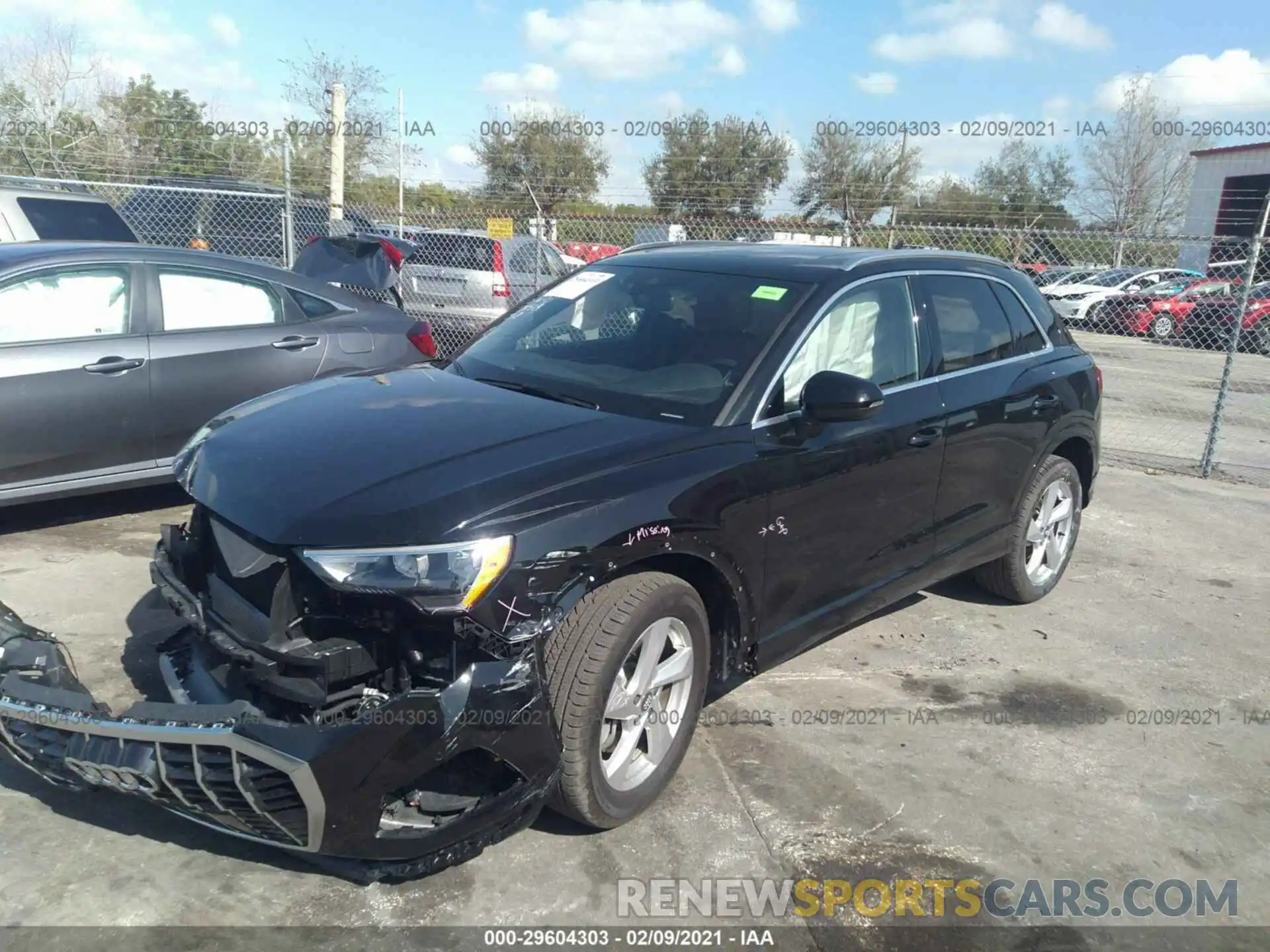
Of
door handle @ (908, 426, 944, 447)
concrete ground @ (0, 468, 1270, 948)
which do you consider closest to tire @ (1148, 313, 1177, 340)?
concrete ground @ (0, 468, 1270, 948)

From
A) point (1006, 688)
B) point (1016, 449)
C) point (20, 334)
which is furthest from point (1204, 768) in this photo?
point (20, 334)

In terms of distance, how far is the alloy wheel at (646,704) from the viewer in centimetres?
308

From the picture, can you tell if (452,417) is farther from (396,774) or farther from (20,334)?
(20,334)

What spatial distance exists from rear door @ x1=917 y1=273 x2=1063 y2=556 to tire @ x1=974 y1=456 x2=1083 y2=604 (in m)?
0.14

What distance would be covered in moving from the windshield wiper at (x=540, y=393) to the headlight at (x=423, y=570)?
38.2 inches

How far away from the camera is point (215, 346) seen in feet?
18.7

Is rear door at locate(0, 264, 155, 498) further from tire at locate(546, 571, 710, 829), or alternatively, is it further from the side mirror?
the side mirror

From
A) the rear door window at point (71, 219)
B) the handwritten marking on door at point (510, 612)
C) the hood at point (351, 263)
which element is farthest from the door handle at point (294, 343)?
the handwritten marking on door at point (510, 612)

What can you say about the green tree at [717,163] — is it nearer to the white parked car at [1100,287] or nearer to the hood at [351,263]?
the white parked car at [1100,287]

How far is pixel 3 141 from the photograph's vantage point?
62.8ft

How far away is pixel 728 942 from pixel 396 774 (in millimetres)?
1035

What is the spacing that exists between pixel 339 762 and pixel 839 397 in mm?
1963

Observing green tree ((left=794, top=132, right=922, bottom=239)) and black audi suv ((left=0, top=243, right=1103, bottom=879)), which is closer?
black audi suv ((left=0, top=243, right=1103, bottom=879))

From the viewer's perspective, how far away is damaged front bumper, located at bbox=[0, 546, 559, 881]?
242cm
